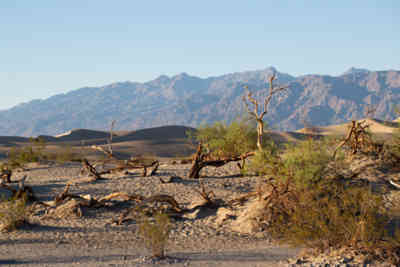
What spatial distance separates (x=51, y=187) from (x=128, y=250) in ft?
29.7

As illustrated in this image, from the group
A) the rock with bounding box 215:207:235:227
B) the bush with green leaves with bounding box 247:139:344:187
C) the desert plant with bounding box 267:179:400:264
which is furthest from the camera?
the bush with green leaves with bounding box 247:139:344:187

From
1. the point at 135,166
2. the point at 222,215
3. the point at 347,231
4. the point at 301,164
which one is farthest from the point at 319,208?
the point at 135,166

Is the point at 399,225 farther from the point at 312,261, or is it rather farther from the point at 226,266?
the point at 226,266

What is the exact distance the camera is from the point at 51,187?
1778 cm

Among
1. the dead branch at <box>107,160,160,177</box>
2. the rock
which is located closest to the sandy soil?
the rock

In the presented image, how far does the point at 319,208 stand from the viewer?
9.88m

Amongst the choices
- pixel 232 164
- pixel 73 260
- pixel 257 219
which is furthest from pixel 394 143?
pixel 73 260

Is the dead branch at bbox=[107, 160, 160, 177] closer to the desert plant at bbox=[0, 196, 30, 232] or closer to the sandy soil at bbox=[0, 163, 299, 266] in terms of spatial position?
the sandy soil at bbox=[0, 163, 299, 266]

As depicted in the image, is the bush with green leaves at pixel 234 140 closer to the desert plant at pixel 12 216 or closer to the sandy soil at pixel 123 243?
the sandy soil at pixel 123 243

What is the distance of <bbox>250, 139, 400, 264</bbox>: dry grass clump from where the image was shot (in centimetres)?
870

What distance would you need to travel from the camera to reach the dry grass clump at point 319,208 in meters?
8.70

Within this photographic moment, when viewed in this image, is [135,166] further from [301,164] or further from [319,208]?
[319,208]

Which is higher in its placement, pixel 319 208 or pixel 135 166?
pixel 319 208

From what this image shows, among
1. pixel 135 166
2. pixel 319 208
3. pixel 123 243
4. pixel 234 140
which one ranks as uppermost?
pixel 234 140
